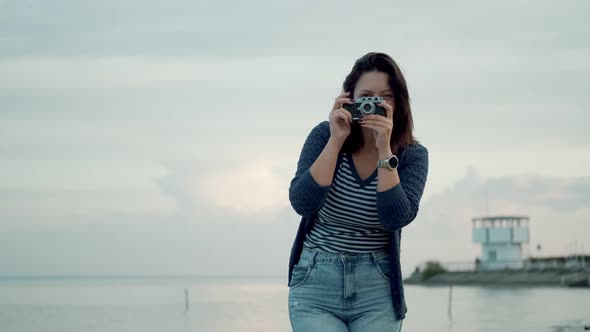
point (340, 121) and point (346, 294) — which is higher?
point (340, 121)

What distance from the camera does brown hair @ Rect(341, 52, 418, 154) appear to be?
363 cm

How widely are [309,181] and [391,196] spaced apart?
12.3 inches

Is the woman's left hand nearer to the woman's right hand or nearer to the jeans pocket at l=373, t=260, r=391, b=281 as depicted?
the woman's right hand

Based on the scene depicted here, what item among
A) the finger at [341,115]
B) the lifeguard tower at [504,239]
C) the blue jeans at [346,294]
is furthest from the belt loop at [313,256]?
the lifeguard tower at [504,239]

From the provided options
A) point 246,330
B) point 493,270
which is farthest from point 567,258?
point 246,330

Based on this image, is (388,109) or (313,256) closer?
(388,109)

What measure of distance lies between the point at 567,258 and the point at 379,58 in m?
84.9

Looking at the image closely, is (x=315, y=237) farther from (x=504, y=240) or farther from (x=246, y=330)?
(x=504, y=240)

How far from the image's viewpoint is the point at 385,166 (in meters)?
3.49

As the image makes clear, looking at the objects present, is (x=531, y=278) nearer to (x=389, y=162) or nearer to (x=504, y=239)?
(x=504, y=239)

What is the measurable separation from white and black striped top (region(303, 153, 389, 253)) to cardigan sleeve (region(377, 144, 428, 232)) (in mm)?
110

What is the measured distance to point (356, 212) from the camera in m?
3.59

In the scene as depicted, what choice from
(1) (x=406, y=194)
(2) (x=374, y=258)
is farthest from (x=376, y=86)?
(2) (x=374, y=258)

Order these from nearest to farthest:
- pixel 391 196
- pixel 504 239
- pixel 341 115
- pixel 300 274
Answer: pixel 391 196, pixel 341 115, pixel 300 274, pixel 504 239
